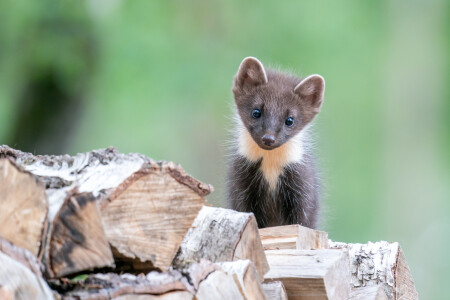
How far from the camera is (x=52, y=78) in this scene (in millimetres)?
5879

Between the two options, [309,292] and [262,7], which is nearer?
[309,292]

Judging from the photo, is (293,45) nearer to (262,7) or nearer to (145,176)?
(262,7)

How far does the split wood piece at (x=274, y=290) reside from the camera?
2365 millimetres

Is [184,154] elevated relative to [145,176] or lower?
lower

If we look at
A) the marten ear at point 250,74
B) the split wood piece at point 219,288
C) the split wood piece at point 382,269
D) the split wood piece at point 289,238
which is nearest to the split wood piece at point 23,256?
the split wood piece at point 219,288

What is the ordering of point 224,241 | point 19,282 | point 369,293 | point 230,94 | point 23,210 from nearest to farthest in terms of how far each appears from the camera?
point 19,282, point 23,210, point 224,241, point 369,293, point 230,94

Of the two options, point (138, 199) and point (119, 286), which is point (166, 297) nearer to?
point (119, 286)

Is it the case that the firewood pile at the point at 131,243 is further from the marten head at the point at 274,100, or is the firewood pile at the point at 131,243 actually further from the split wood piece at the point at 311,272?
the marten head at the point at 274,100

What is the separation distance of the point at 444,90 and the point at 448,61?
0.38 m

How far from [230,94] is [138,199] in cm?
535

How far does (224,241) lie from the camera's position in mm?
2355

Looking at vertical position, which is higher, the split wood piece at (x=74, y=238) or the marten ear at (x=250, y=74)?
the marten ear at (x=250, y=74)

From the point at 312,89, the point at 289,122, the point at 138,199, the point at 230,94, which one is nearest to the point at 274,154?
the point at 289,122

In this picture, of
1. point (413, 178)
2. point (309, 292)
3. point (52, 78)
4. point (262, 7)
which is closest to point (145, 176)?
point (309, 292)
